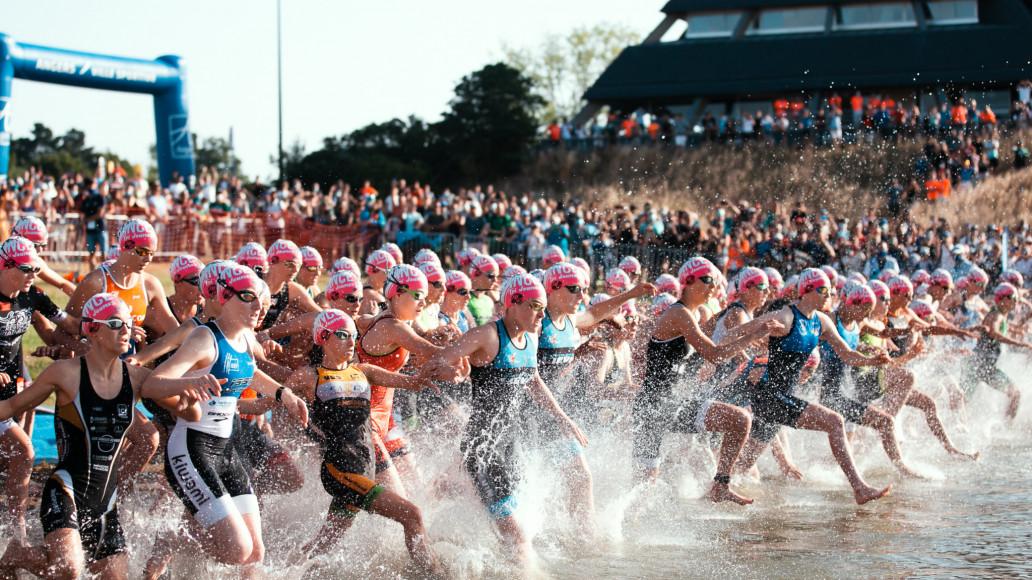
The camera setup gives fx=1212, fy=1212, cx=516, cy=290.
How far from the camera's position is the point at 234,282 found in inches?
245

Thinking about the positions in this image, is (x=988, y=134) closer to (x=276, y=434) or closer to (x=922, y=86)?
(x=922, y=86)

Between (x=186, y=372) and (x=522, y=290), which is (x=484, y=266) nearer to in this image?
(x=522, y=290)

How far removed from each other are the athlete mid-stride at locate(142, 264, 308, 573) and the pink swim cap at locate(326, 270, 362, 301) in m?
1.72

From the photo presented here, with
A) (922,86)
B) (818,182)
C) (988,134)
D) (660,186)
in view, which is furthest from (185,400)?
(922,86)

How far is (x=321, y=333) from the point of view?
678 centimetres

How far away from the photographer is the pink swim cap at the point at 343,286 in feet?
26.7

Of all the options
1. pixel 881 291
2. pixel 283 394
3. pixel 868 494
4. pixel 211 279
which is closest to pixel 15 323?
pixel 211 279

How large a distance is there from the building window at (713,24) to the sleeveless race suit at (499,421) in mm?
44165

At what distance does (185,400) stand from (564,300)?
119 inches

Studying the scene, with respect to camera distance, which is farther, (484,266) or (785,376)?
(484,266)

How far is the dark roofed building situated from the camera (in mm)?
43344

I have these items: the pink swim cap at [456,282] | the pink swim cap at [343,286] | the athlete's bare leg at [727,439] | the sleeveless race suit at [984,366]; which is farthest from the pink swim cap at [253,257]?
the sleeveless race suit at [984,366]

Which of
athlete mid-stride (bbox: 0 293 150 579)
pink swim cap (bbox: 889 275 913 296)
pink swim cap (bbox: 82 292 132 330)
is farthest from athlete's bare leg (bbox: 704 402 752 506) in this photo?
pink swim cap (bbox: 82 292 132 330)

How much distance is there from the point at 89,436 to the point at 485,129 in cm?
4087
